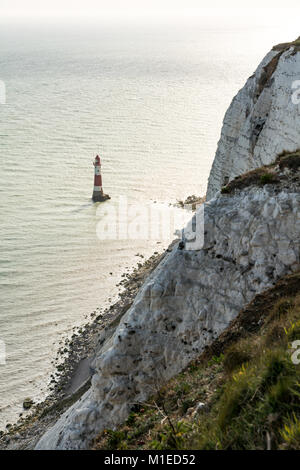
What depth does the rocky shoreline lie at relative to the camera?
70.3 feet

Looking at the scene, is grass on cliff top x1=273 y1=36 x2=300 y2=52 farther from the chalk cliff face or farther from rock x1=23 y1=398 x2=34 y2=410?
rock x1=23 y1=398 x2=34 y2=410

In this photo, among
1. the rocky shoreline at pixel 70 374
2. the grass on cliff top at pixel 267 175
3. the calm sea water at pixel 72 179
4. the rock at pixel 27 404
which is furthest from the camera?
the calm sea water at pixel 72 179

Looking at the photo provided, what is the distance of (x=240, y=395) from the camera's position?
26.2ft

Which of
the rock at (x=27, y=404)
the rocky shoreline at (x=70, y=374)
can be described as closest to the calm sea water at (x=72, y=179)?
the rock at (x=27, y=404)

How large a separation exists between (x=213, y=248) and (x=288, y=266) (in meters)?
2.16

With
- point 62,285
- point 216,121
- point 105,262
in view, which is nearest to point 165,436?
point 62,285

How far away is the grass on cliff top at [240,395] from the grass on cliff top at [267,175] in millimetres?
3051

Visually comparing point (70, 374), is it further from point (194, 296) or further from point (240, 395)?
point (240, 395)

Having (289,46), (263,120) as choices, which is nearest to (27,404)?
(263,120)

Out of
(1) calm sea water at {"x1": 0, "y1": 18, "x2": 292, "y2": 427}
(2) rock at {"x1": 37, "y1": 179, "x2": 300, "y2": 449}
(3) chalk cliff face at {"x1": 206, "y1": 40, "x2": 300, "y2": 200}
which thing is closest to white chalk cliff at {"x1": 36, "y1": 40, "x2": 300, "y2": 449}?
(2) rock at {"x1": 37, "y1": 179, "x2": 300, "y2": 449}

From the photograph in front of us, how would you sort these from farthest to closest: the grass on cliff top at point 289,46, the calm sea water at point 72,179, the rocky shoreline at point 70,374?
the calm sea water at point 72,179 < the grass on cliff top at point 289,46 < the rocky shoreline at point 70,374

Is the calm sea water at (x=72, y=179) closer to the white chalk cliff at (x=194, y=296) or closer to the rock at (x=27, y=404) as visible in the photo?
the rock at (x=27, y=404)

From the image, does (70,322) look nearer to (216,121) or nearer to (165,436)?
(165,436)

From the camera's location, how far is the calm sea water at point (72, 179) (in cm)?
3070
